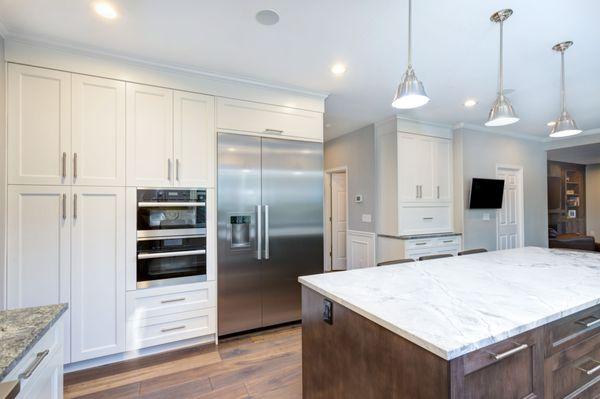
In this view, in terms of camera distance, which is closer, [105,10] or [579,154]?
[105,10]

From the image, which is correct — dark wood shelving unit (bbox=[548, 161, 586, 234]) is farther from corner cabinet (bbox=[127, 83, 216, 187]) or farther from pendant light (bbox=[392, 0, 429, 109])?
corner cabinet (bbox=[127, 83, 216, 187])

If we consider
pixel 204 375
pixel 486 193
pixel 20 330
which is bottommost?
pixel 204 375

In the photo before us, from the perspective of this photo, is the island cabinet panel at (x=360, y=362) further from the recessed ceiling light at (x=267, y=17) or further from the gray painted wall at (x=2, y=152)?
the gray painted wall at (x=2, y=152)

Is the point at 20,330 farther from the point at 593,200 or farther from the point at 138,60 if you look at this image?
the point at 593,200

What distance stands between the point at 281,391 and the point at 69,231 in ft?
6.92

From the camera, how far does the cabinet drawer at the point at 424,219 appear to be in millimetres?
4246

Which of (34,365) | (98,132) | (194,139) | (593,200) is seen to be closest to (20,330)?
(34,365)

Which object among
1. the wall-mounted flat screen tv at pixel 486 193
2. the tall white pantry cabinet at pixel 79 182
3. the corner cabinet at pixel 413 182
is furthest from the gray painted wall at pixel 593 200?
the tall white pantry cabinet at pixel 79 182

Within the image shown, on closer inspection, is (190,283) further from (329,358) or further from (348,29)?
(348,29)

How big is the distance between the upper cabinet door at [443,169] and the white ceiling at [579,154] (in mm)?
2993

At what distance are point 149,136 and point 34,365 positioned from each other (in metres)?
1.98

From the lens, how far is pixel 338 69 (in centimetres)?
271

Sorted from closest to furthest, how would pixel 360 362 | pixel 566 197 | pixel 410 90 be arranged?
pixel 360 362
pixel 410 90
pixel 566 197

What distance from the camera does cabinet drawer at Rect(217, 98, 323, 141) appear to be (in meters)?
2.82
